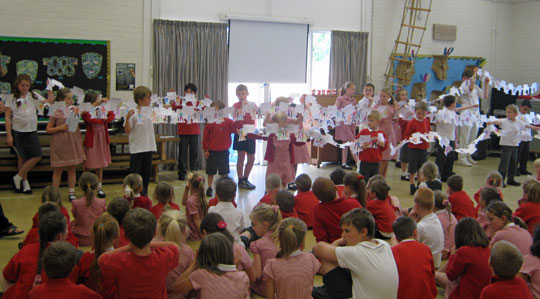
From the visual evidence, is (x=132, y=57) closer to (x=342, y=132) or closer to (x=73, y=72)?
(x=73, y=72)

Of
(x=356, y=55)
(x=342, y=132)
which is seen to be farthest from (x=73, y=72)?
(x=356, y=55)

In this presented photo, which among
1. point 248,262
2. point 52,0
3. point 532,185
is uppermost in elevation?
point 52,0

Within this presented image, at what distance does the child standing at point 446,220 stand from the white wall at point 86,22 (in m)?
5.64

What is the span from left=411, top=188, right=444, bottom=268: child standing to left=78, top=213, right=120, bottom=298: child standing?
2.43m

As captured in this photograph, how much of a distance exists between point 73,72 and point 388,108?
16.8 ft

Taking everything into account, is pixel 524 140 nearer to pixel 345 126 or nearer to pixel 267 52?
pixel 345 126

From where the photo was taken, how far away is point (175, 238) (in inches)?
125

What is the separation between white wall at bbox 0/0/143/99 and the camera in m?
7.41

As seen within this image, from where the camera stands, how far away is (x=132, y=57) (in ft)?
26.6

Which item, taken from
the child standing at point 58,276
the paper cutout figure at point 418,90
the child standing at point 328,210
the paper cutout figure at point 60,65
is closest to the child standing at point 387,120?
the paper cutout figure at point 418,90

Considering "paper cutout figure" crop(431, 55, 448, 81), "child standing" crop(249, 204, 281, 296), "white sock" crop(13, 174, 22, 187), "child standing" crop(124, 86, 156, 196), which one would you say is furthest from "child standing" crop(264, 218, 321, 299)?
"paper cutout figure" crop(431, 55, 448, 81)

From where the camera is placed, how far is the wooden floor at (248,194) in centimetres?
462

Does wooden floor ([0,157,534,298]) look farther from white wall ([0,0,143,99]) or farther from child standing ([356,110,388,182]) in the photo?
white wall ([0,0,143,99])

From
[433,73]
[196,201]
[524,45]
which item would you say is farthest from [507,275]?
[524,45]
